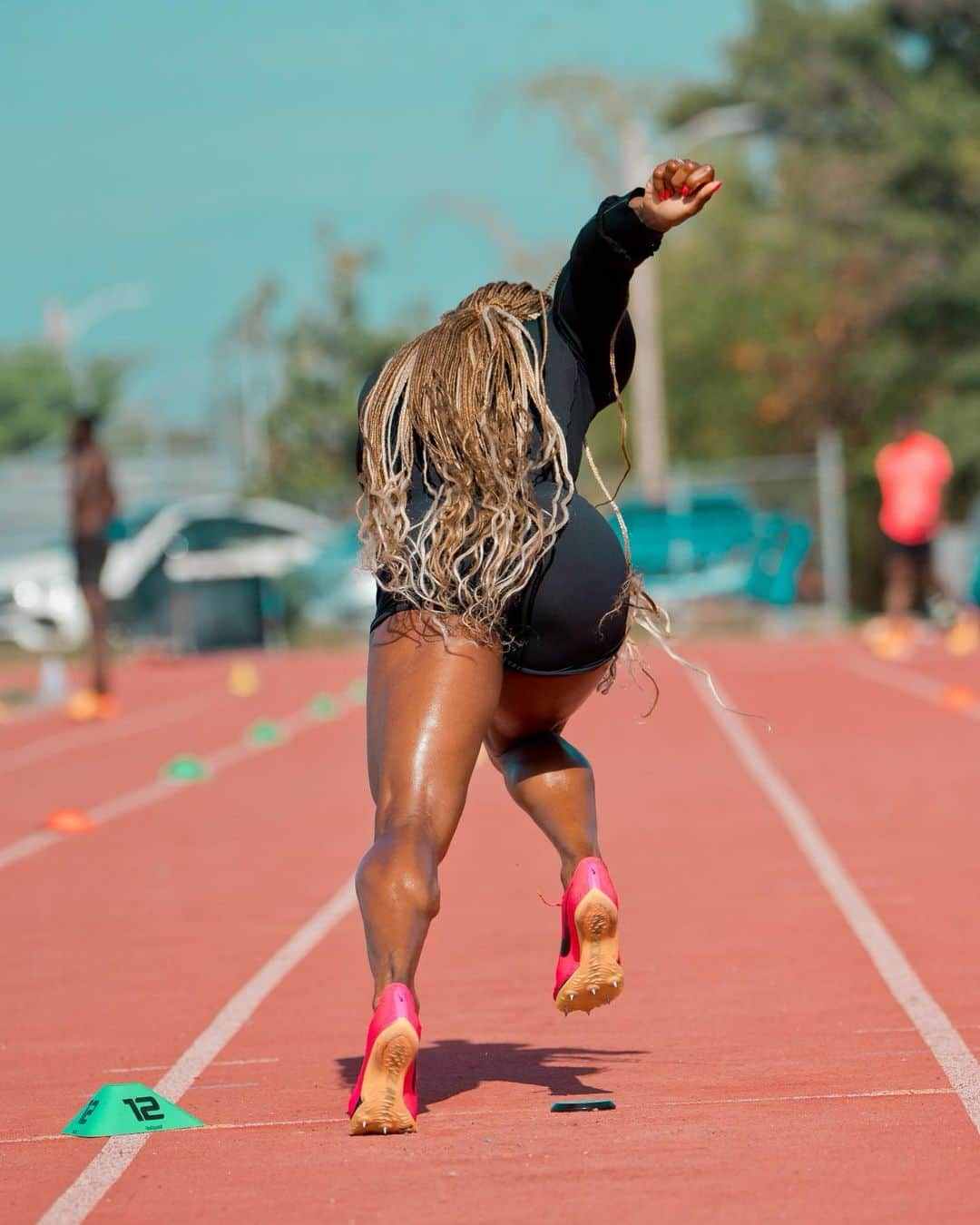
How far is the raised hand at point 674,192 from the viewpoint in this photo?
459 cm

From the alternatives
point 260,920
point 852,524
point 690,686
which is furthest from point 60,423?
point 260,920

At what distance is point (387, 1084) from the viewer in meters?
4.51

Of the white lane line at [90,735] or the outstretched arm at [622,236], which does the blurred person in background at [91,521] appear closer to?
the white lane line at [90,735]

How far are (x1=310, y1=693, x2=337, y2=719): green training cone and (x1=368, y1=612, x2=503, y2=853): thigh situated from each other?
47.7 feet

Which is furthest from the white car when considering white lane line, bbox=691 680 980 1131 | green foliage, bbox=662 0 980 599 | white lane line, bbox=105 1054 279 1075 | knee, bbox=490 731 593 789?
knee, bbox=490 731 593 789

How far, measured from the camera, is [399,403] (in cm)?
488

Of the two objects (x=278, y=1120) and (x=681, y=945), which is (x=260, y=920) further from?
(x=278, y=1120)

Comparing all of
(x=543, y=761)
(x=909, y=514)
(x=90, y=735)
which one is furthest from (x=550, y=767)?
(x=909, y=514)

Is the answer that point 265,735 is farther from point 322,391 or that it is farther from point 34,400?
point 34,400

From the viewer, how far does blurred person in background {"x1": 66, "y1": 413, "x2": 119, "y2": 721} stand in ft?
64.5

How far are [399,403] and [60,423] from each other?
82.5m

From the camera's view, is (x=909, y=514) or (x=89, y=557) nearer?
(x=89, y=557)

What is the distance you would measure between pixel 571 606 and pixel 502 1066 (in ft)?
5.00

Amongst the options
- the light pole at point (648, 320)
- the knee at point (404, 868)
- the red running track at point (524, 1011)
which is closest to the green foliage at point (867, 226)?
the light pole at point (648, 320)
